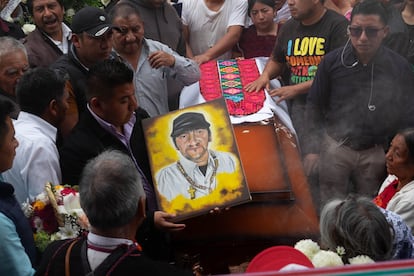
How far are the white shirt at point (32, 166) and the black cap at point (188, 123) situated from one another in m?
0.62

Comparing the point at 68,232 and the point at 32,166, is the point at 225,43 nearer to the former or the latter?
the point at 32,166

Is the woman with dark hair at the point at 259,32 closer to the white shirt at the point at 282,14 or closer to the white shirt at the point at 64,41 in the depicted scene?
the white shirt at the point at 282,14

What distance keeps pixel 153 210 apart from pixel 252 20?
2.68 metres

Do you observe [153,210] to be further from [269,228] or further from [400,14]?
[400,14]

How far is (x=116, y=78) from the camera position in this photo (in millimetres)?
3334

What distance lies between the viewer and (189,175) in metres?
3.24

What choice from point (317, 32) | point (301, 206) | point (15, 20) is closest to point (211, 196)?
point (301, 206)

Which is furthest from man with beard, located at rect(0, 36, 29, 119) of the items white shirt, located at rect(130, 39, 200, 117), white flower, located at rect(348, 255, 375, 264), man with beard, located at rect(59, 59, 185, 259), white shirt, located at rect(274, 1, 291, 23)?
white shirt, located at rect(274, 1, 291, 23)

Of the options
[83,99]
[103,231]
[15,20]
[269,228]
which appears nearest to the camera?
[103,231]

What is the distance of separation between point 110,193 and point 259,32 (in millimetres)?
3517

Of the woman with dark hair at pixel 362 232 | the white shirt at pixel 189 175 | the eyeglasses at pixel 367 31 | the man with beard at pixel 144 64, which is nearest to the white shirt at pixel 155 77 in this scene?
the man with beard at pixel 144 64

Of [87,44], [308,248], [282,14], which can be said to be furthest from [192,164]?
[282,14]

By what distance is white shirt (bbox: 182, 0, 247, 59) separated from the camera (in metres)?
5.53

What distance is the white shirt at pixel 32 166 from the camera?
10.3ft
